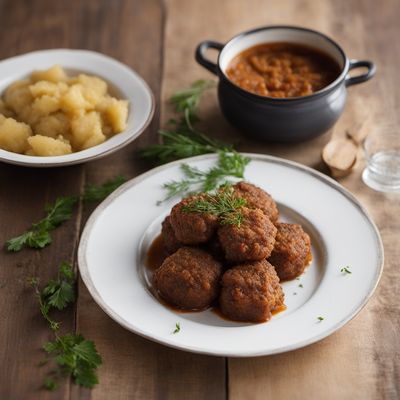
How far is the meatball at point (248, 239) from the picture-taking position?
10.6 ft

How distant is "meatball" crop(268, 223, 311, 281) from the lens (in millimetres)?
3383

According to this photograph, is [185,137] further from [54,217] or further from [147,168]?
[54,217]

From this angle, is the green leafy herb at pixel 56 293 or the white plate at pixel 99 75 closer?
the green leafy herb at pixel 56 293

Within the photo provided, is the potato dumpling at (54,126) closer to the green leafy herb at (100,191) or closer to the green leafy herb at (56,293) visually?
the green leafy herb at (100,191)

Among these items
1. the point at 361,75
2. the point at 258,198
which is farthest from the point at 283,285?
the point at 361,75

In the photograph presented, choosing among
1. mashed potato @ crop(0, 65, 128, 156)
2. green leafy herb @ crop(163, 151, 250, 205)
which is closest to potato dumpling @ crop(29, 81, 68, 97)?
mashed potato @ crop(0, 65, 128, 156)

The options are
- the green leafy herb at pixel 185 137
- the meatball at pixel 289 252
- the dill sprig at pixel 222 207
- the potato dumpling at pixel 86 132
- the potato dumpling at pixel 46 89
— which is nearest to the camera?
the dill sprig at pixel 222 207

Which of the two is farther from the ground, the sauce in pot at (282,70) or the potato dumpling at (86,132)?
the sauce in pot at (282,70)

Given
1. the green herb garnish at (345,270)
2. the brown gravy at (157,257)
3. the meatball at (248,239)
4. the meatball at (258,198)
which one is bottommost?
the brown gravy at (157,257)

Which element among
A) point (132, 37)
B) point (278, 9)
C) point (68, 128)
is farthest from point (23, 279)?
point (278, 9)

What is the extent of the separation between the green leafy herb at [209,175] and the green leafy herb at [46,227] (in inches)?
23.0

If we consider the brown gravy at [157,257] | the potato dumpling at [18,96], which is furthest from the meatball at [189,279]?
the potato dumpling at [18,96]

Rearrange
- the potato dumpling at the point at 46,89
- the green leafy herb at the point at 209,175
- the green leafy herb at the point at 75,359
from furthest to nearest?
the potato dumpling at the point at 46,89 < the green leafy herb at the point at 209,175 < the green leafy herb at the point at 75,359

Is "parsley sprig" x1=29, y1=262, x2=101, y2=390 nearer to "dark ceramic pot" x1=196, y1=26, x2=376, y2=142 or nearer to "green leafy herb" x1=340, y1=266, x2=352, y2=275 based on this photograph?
"green leafy herb" x1=340, y1=266, x2=352, y2=275
